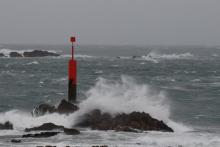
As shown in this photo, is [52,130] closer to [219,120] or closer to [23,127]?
[23,127]

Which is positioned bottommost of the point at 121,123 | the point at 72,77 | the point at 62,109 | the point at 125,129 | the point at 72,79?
the point at 125,129

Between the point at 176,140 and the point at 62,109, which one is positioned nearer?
the point at 176,140

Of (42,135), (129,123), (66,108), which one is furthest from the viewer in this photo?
(66,108)

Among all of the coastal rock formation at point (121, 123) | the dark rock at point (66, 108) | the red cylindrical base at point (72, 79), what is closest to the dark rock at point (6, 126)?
the coastal rock formation at point (121, 123)

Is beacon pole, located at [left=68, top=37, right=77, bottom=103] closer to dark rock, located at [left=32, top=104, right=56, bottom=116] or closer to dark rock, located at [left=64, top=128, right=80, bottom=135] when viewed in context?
dark rock, located at [left=32, top=104, right=56, bottom=116]

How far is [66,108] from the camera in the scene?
2956cm

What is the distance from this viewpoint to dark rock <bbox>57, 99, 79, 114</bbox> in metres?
29.4

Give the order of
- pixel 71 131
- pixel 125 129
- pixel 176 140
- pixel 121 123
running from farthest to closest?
pixel 121 123
pixel 125 129
pixel 71 131
pixel 176 140

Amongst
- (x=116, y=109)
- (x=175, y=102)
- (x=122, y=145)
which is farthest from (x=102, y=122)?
(x=175, y=102)

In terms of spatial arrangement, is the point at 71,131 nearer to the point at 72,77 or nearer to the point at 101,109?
the point at 101,109

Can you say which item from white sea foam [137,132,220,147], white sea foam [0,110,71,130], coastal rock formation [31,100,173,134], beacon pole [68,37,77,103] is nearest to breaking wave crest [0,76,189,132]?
white sea foam [0,110,71,130]

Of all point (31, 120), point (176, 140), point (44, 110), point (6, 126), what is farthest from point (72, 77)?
point (176, 140)

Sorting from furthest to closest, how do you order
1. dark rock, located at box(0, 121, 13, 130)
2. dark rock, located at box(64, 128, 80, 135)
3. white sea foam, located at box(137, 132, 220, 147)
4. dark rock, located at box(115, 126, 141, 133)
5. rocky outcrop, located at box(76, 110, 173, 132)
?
dark rock, located at box(0, 121, 13, 130) < rocky outcrop, located at box(76, 110, 173, 132) < dark rock, located at box(115, 126, 141, 133) < dark rock, located at box(64, 128, 80, 135) < white sea foam, located at box(137, 132, 220, 147)

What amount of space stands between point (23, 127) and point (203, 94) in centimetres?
2270
